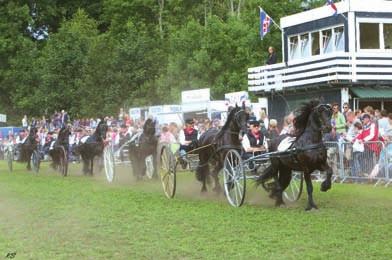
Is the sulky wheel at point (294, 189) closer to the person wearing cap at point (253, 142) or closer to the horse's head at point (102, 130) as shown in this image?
the person wearing cap at point (253, 142)

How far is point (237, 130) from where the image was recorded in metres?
14.0

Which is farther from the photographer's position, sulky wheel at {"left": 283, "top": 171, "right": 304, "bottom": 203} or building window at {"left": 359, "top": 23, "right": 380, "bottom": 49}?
building window at {"left": 359, "top": 23, "right": 380, "bottom": 49}

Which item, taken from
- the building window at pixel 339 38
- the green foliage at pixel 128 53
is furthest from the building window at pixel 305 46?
the green foliage at pixel 128 53

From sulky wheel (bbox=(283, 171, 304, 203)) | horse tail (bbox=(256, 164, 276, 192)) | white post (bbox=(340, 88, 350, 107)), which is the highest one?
white post (bbox=(340, 88, 350, 107))

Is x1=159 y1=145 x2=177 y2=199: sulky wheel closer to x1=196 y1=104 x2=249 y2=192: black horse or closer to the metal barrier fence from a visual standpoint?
x1=196 y1=104 x2=249 y2=192: black horse

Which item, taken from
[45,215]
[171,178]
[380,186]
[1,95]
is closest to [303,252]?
[45,215]

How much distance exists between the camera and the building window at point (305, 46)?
1145 inches

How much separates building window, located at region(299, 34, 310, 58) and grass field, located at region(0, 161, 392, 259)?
13.3 metres

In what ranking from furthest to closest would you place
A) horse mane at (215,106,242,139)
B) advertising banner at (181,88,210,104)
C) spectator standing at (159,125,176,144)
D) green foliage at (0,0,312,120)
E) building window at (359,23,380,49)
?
green foliage at (0,0,312,120) < advertising banner at (181,88,210,104) < building window at (359,23,380,49) < spectator standing at (159,125,176,144) < horse mane at (215,106,242,139)

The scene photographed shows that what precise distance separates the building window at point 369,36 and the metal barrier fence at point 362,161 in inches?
407

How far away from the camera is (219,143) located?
14.2m

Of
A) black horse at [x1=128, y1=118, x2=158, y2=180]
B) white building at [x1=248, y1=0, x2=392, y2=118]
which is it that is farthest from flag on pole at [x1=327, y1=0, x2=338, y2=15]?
black horse at [x1=128, y1=118, x2=158, y2=180]

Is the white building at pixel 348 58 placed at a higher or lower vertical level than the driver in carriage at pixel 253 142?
higher

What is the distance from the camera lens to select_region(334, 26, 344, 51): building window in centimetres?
2698
